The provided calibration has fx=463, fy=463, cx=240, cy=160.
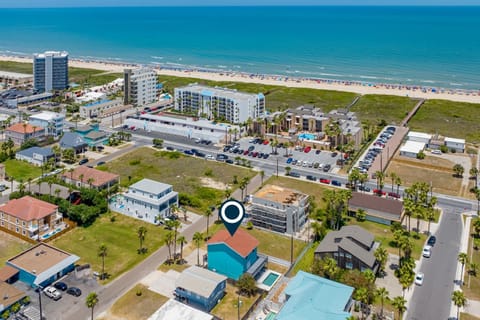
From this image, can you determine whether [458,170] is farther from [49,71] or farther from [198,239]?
[49,71]

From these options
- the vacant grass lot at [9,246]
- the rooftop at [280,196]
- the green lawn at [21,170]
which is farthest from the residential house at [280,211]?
the green lawn at [21,170]

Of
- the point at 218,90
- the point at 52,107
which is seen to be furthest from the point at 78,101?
the point at 218,90

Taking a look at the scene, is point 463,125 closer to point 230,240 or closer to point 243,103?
point 243,103

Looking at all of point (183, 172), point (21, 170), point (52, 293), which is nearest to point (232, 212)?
point (52, 293)

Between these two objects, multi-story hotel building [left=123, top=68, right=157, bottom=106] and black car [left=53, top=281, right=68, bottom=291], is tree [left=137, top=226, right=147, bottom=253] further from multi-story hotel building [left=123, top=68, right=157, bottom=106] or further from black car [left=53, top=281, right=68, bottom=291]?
multi-story hotel building [left=123, top=68, right=157, bottom=106]

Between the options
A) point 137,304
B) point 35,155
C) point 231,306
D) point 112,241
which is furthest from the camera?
point 35,155

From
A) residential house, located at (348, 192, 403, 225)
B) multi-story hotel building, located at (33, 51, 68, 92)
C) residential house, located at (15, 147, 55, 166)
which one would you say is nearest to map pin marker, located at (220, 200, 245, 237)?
residential house, located at (348, 192, 403, 225)

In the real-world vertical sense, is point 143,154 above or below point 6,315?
above
